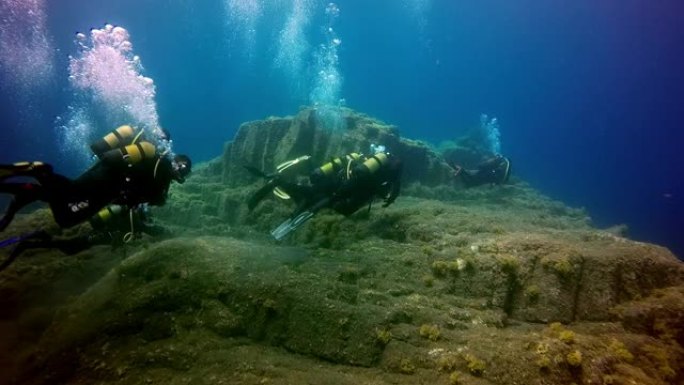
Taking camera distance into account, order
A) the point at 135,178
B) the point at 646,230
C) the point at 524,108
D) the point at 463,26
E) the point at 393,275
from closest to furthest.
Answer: the point at 135,178
the point at 393,275
the point at 646,230
the point at 463,26
the point at 524,108

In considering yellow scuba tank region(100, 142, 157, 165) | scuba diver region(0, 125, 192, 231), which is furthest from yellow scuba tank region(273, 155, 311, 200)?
yellow scuba tank region(100, 142, 157, 165)

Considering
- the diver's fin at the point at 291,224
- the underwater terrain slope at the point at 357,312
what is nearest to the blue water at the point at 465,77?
the diver's fin at the point at 291,224

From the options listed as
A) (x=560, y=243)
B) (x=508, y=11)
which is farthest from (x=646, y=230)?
(x=508, y=11)

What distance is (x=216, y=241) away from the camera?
297 inches

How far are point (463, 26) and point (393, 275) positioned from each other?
5029 inches

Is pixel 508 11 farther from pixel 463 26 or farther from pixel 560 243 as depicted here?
pixel 560 243

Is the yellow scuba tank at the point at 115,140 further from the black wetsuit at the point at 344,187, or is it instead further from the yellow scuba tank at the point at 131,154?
the black wetsuit at the point at 344,187

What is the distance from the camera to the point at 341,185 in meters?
8.84

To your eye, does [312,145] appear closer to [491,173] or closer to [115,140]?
[491,173]

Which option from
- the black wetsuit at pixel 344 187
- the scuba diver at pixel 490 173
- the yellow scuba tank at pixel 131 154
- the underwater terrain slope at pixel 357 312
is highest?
the scuba diver at pixel 490 173

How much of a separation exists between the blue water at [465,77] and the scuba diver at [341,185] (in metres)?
57.6

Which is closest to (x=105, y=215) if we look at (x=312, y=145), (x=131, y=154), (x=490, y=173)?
(x=131, y=154)

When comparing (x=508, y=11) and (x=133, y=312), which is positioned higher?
(x=508, y=11)

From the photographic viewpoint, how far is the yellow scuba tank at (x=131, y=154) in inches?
227
